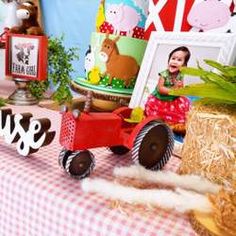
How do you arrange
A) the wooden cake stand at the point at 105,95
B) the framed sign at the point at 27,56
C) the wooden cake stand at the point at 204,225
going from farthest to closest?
the framed sign at the point at 27,56 → the wooden cake stand at the point at 105,95 → the wooden cake stand at the point at 204,225

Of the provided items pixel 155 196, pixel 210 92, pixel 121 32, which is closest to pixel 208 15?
pixel 121 32

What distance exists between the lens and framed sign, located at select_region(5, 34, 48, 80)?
34.0 inches

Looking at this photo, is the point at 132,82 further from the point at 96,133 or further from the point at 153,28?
the point at 96,133

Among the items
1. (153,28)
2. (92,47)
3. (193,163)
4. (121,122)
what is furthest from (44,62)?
(193,163)

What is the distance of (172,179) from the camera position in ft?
1.38

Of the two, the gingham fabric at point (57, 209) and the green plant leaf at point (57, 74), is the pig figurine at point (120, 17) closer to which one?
the green plant leaf at point (57, 74)

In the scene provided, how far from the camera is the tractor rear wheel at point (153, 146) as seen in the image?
46 centimetres

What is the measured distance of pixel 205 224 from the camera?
320 mm

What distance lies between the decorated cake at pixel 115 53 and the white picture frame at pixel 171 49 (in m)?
0.03

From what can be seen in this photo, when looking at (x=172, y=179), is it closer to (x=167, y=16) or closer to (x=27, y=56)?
(x=167, y=16)

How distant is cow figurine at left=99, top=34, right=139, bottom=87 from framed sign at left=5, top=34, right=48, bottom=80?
0.21 meters

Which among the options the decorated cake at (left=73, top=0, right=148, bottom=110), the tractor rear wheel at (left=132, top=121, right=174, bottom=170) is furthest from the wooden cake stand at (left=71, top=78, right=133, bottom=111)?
the tractor rear wheel at (left=132, top=121, right=174, bottom=170)

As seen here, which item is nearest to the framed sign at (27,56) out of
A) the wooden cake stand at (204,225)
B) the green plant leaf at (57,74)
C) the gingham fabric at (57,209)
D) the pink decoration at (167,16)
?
the green plant leaf at (57,74)

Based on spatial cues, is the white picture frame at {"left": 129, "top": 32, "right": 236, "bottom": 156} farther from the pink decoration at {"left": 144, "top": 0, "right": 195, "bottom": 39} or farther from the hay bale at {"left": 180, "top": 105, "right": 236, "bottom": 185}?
the hay bale at {"left": 180, "top": 105, "right": 236, "bottom": 185}
